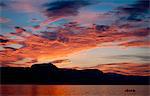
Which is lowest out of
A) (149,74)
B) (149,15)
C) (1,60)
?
(149,74)

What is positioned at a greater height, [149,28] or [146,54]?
[149,28]

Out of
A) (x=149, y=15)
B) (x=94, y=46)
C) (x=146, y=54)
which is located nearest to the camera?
(x=149, y=15)

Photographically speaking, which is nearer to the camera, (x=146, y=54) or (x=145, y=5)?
(x=145, y=5)

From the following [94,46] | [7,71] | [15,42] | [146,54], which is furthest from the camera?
[94,46]

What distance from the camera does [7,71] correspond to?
5.70 metres

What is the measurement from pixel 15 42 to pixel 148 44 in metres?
2.56

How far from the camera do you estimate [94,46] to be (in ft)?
25.8

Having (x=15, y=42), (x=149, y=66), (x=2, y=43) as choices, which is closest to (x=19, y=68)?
(x=15, y=42)

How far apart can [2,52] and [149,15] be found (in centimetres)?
207

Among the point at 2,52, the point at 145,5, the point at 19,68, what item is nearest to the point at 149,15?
the point at 145,5

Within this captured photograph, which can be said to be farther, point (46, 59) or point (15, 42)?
point (46, 59)

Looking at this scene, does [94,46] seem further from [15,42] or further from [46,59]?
[15,42]

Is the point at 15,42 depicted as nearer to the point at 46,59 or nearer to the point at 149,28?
the point at 46,59

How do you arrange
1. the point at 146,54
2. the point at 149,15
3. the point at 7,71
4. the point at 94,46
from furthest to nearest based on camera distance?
the point at 94,46
the point at 7,71
the point at 146,54
the point at 149,15
